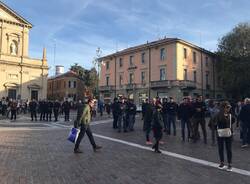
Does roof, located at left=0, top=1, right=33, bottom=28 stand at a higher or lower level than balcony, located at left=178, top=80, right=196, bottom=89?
higher

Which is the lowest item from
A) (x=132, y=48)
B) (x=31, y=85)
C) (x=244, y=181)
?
(x=244, y=181)

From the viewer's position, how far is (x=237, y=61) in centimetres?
4909

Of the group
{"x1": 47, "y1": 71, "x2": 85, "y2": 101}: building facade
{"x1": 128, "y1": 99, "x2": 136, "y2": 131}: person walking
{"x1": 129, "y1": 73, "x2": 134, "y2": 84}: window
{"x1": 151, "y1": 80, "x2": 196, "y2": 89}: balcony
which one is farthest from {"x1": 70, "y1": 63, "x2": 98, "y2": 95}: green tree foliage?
{"x1": 128, "y1": 99, "x2": 136, "y2": 131}: person walking

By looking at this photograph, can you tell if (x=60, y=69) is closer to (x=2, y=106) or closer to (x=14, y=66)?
(x=14, y=66)

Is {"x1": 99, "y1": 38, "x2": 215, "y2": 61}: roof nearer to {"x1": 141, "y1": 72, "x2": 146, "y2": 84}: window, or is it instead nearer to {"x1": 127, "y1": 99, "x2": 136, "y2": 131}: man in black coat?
{"x1": 141, "y1": 72, "x2": 146, "y2": 84}: window

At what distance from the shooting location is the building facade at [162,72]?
4975 centimetres

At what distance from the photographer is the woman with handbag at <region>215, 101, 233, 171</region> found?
25.3 ft

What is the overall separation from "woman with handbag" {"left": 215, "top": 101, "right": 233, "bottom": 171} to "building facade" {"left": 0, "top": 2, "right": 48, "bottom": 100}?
46611 millimetres

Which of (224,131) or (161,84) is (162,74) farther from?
(224,131)

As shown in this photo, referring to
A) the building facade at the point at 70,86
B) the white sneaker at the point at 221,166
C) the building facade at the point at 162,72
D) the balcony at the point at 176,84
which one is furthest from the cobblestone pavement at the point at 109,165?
the building facade at the point at 70,86

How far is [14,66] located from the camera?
51.1 meters

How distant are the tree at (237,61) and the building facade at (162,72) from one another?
493 cm

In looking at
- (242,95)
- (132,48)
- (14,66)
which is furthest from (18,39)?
(242,95)

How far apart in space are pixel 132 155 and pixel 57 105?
16.0 metres
